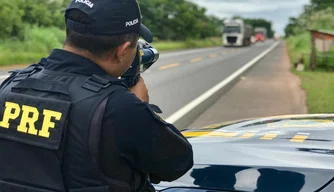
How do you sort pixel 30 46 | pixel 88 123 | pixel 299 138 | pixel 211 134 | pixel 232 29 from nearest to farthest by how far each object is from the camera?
pixel 88 123 → pixel 299 138 → pixel 211 134 → pixel 30 46 → pixel 232 29

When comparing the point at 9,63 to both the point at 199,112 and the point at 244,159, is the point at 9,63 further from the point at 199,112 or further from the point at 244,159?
the point at 244,159

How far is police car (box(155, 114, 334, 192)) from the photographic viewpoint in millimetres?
1845

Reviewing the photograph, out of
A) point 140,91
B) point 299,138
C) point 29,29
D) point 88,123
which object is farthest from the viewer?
point 29,29

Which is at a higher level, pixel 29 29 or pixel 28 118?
pixel 28 118

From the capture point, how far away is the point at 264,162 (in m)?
1.97

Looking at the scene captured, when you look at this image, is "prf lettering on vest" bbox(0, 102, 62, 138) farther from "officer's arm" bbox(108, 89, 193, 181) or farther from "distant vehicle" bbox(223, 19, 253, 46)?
"distant vehicle" bbox(223, 19, 253, 46)

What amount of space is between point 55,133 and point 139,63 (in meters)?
0.48

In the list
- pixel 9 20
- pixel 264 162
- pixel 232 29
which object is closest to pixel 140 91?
pixel 264 162

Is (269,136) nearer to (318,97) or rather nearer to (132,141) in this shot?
(132,141)

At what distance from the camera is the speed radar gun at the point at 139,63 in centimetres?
181

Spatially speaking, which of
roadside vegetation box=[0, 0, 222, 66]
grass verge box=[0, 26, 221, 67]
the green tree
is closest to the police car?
roadside vegetation box=[0, 0, 222, 66]

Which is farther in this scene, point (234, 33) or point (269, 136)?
point (234, 33)

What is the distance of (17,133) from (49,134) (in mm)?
137

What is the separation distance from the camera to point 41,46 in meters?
26.3
